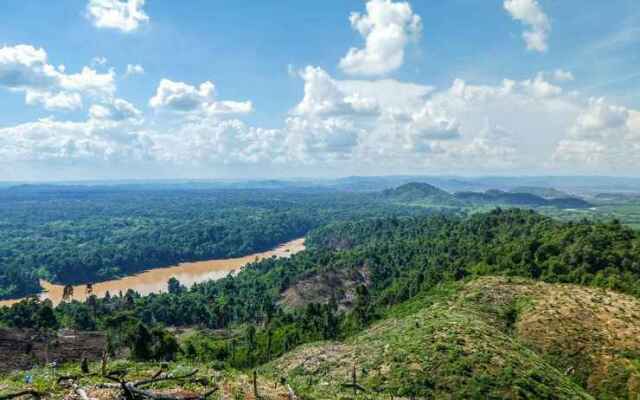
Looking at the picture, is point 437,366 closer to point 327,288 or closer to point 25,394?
point 25,394

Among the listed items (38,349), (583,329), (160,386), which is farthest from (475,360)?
(38,349)

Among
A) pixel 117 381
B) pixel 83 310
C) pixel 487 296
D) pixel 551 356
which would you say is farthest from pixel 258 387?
pixel 83 310

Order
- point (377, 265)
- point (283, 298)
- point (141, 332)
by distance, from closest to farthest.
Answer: point (141, 332), point (283, 298), point (377, 265)

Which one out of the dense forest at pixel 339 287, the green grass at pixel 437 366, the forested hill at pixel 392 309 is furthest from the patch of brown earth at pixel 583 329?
the dense forest at pixel 339 287

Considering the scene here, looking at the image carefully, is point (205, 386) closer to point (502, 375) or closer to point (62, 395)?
point (62, 395)

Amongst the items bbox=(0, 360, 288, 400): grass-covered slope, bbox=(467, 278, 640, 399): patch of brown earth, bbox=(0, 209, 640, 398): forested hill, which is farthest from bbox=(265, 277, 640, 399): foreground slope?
bbox=(0, 360, 288, 400): grass-covered slope

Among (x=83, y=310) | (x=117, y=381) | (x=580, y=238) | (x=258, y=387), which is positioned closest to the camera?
(x=117, y=381)

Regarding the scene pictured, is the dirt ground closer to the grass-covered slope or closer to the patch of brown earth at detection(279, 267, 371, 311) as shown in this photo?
the grass-covered slope

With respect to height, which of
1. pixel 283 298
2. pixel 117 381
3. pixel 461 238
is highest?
pixel 117 381
